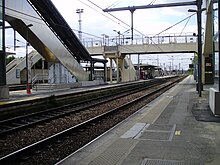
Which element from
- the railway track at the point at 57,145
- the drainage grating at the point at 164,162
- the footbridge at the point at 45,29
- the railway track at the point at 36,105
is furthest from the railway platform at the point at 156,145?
the footbridge at the point at 45,29

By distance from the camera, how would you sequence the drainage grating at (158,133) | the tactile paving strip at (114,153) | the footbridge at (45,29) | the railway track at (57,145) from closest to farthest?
the tactile paving strip at (114,153), the railway track at (57,145), the drainage grating at (158,133), the footbridge at (45,29)

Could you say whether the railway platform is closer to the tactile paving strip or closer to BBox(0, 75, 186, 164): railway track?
the tactile paving strip

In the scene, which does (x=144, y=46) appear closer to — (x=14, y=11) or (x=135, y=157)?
(x=14, y=11)

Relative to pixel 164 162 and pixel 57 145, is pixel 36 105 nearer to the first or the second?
pixel 57 145

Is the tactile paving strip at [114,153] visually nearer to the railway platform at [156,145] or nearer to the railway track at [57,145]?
the railway platform at [156,145]

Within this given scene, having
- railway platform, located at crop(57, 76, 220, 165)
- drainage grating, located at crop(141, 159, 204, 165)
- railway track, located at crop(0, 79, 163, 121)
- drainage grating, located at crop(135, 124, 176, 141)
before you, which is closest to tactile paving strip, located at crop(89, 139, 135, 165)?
railway platform, located at crop(57, 76, 220, 165)

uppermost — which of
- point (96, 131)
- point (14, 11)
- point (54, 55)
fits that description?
point (14, 11)

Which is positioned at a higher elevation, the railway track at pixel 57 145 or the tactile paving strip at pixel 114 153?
the tactile paving strip at pixel 114 153

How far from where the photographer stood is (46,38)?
108 ft

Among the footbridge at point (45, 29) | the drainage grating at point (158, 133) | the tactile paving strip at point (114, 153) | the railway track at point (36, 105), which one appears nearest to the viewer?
the tactile paving strip at point (114, 153)

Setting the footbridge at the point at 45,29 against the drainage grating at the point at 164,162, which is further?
the footbridge at the point at 45,29

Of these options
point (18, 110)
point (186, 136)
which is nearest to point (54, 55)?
point (18, 110)

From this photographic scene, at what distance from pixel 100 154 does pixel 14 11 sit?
23187 mm

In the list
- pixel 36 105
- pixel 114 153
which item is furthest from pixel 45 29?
pixel 114 153
